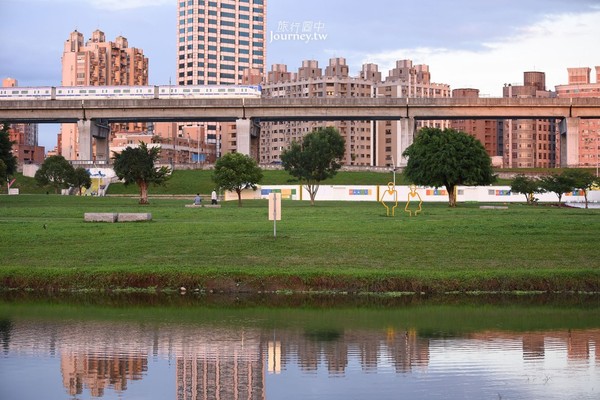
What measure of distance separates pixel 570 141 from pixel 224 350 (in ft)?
449

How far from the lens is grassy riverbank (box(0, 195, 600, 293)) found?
37062mm

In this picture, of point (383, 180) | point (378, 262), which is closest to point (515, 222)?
point (378, 262)

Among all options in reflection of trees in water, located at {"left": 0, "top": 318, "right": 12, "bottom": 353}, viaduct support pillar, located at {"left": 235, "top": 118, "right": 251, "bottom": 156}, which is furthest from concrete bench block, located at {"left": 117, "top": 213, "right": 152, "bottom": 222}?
viaduct support pillar, located at {"left": 235, "top": 118, "right": 251, "bottom": 156}

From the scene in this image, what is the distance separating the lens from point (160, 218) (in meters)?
60.4

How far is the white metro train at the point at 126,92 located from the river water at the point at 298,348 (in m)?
128

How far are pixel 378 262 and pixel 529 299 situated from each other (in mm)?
7701

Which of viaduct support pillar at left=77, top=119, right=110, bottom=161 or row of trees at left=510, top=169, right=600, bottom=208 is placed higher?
viaduct support pillar at left=77, top=119, right=110, bottom=161

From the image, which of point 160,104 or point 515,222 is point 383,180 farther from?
point 515,222

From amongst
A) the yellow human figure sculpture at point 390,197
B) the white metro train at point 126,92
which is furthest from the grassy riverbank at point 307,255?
the white metro train at point 126,92

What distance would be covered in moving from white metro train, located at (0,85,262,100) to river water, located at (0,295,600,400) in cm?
12782

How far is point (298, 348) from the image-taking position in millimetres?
24344

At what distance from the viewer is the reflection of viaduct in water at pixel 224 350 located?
20.3m

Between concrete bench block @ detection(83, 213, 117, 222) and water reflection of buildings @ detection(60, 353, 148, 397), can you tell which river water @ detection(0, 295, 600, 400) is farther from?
concrete bench block @ detection(83, 213, 117, 222)

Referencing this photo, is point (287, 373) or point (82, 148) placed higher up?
→ point (82, 148)
